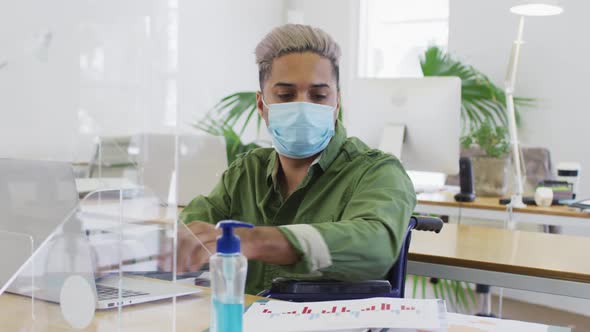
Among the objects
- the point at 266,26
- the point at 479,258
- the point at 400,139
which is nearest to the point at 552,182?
the point at 400,139

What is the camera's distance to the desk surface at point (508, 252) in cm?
144

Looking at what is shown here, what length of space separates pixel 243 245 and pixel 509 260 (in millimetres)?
834

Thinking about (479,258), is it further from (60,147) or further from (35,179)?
(60,147)

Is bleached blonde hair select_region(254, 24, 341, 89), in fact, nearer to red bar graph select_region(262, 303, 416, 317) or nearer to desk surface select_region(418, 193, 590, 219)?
red bar graph select_region(262, 303, 416, 317)

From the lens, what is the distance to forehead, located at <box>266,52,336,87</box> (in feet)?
4.26

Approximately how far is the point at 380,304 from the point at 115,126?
3925 millimetres

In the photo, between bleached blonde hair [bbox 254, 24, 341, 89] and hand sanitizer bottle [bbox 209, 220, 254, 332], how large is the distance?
702 mm

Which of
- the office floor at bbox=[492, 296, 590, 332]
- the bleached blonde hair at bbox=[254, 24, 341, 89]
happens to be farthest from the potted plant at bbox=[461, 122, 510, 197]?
the bleached blonde hair at bbox=[254, 24, 341, 89]

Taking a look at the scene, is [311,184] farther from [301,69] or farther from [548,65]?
[548,65]

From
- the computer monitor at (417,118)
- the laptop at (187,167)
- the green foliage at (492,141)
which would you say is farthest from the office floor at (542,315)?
the laptop at (187,167)

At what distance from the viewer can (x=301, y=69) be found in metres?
1.30

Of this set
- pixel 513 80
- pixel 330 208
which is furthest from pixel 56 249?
pixel 513 80

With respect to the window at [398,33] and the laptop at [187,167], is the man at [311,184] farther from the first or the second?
the window at [398,33]

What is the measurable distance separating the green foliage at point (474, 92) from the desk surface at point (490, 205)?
1.67m
